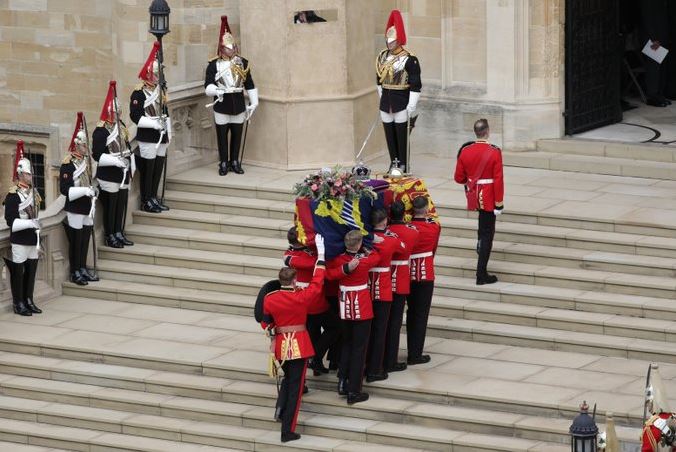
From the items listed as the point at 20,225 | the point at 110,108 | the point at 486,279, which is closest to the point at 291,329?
the point at 486,279

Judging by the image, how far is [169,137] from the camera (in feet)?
90.7

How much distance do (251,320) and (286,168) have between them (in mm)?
3481

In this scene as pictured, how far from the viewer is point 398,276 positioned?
23.3 m

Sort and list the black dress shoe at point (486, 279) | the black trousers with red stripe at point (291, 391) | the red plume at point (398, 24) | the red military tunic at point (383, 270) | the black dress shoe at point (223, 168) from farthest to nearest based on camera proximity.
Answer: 1. the black dress shoe at point (223, 168)
2. the red plume at point (398, 24)
3. the black dress shoe at point (486, 279)
4. the red military tunic at point (383, 270)
5. the black trousers with red stripe at point (291, 391)

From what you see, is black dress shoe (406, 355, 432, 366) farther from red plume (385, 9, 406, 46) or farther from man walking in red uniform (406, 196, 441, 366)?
red plume (385, 9, 406, 46)

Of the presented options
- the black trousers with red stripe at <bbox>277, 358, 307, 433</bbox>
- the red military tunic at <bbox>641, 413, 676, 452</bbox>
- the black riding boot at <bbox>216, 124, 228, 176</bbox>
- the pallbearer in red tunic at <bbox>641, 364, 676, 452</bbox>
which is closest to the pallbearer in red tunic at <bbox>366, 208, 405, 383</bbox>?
the black trousers with red stripe at <bbox>277, 358, 307, 433</bbox>

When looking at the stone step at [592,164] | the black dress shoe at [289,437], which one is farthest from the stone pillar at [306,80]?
the black dress shoe at [289,437]

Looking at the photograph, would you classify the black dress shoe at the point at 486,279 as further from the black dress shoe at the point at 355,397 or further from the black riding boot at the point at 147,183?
the black riding boot at the point at 147,183

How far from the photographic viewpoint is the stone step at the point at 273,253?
82.3 ft

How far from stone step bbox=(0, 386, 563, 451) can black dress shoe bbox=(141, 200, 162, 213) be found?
12.0ft

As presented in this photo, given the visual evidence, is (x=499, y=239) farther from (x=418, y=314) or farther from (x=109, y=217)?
(x=109, y=217)

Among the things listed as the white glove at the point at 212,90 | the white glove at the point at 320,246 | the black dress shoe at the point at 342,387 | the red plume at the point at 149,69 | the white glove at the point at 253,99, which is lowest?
the black dress shoe at the point at 342,387

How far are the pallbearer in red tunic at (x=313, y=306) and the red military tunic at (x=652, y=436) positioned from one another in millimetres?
4276

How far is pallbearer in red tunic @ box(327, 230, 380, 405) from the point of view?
74.3ft
